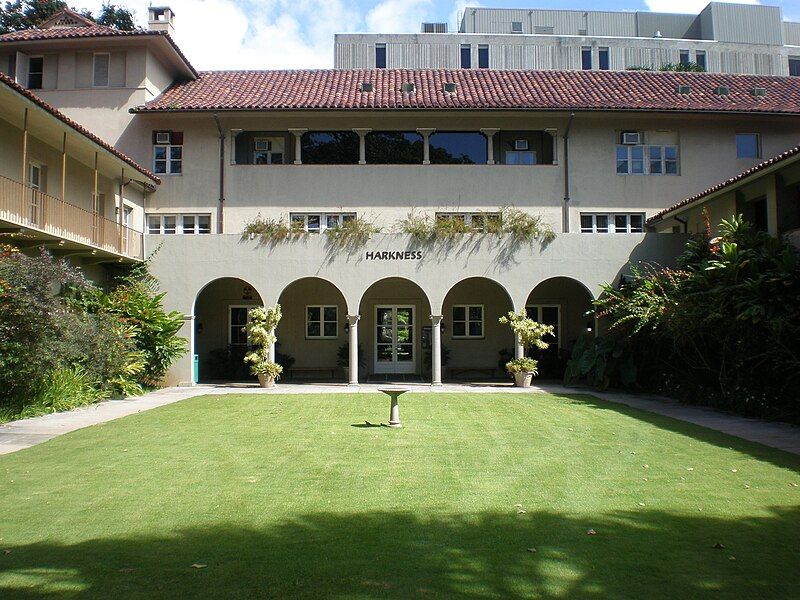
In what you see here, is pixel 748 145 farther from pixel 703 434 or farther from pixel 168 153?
pixel 168 153

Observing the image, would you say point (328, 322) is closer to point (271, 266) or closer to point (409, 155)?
point (271, 266)

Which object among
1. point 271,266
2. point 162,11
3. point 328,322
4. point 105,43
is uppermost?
point 162,11

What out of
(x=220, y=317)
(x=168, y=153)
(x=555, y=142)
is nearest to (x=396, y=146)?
(x=555, y=142)

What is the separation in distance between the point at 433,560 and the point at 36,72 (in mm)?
24339

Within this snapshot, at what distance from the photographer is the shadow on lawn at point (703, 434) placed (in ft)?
29.8

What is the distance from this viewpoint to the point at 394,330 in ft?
77.7

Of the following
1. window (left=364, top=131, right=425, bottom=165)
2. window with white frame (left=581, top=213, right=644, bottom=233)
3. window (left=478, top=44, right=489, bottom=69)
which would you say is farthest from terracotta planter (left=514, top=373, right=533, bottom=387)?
window (left=478, top=44, right=489, bottom=69)

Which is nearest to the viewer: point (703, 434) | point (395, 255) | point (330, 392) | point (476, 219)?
point (703, 434)

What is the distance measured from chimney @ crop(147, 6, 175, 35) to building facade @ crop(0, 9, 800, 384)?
1.82 metres

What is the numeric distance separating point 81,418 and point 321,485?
25.4 ft

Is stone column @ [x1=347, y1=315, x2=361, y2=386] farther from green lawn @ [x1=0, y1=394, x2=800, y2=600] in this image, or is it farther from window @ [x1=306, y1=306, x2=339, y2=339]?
green lawn @ [x1=0, y1=394, x2=800, y2=600]

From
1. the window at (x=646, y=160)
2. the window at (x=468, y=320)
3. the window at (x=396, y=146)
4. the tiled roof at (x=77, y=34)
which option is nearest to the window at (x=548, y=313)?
the window at (x=468, y=320)

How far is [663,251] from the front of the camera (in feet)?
66.4

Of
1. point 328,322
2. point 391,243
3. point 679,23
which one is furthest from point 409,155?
point 679,23
